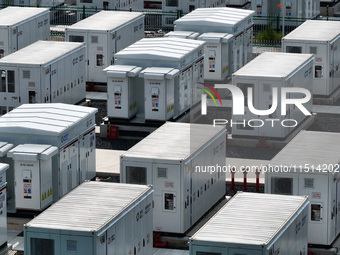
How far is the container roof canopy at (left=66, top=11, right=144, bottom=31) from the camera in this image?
1998 inches

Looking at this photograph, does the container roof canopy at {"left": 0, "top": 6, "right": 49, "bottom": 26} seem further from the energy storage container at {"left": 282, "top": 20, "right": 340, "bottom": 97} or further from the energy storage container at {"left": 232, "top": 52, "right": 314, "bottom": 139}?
the energy storage container at {"left": 232, "top": 52, "right": 314, "bottom": 139}

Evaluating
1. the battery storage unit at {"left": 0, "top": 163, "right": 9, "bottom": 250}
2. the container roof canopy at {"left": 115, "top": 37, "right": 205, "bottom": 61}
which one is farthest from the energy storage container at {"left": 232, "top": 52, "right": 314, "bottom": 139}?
the battery storage unit at {"left": 0, "top": 163, "right": 9, "bottom": 250}

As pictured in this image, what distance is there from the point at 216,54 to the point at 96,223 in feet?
73.1

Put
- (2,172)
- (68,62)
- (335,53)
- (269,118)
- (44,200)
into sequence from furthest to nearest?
(335,53) → (68,62) → (269,118) → (44,200) → (2,172)

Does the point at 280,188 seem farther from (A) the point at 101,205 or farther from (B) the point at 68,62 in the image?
(B) the point at 68,62

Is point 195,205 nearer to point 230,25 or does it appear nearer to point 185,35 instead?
point 185,35

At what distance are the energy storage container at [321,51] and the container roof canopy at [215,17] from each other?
3205mm

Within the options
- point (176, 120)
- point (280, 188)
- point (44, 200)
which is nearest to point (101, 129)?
point (176, 120)

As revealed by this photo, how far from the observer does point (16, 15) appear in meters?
53.9

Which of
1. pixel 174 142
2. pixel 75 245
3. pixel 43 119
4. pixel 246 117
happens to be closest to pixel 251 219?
pixel 75 245

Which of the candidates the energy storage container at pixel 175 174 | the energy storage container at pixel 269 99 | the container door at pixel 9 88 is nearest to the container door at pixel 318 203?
the energy storage container at pixel 175 174

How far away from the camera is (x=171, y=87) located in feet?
143

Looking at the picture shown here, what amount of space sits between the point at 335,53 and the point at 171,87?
347 inches

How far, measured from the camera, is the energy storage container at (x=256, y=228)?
2733cm
